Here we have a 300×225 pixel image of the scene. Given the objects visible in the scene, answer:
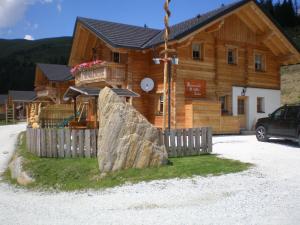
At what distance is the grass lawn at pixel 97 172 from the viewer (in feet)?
29.1

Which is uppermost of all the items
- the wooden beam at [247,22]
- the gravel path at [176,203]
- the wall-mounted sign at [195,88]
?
the wooden beam at [247,22]

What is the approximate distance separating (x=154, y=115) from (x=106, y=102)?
43.1 feet

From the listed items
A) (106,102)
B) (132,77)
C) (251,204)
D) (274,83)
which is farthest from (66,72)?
(251,204)

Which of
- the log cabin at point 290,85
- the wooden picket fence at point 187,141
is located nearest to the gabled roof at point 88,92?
the wooden picket fence at point 187,141

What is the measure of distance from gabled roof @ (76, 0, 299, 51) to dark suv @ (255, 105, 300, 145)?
7085mm

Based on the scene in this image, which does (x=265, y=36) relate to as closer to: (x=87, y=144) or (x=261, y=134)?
(x=261, y=134)

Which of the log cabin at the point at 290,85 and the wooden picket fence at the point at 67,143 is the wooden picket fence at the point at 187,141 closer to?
the wooden picket fence at the point at 67,143

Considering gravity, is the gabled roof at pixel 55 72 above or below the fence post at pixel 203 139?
above

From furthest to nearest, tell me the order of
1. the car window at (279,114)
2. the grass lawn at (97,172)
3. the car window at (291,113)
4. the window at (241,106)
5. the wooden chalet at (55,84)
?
the wooden chalet at (55,84), the window at (241,106), the car window at (279,114), the car window at (291,113), the grass lawn at (97,172)

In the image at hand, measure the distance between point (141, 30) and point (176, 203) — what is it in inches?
859

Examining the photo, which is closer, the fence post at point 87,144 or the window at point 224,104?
the fence post at point 87,144

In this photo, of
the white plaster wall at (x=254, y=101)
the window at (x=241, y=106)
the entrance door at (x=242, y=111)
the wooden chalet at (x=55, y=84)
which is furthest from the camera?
the wooden chalet at (x=55, y=84)

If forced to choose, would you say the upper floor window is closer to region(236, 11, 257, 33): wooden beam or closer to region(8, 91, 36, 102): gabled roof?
region(236, 11, 257, 33): wooden beam

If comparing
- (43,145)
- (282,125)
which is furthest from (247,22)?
(43,145)
